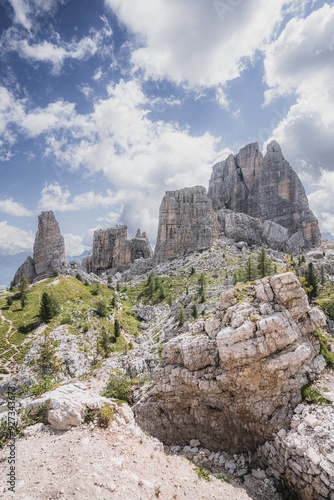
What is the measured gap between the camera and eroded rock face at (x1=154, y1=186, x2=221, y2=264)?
156000mm

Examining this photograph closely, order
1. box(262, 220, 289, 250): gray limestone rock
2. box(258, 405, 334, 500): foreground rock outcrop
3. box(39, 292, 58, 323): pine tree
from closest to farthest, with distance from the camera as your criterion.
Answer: box(258, 405, 334, 500): foreground rock outcrop → box(39, 292, 58, 323): pine tree → box(262, 220, 289, 250): gray limestone rock

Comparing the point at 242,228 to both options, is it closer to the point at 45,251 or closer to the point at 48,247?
the point at 48,247

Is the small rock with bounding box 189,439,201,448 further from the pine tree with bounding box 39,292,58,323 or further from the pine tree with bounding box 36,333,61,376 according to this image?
the pine tree with bounding box 39,292,58,323

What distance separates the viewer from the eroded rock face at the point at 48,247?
14325 cm

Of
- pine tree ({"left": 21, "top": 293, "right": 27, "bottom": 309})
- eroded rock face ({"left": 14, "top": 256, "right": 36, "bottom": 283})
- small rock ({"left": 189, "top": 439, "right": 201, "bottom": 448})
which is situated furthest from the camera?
eroded rock face ({"left": 14, "top": 256, "right": 36, "bottom": 283})

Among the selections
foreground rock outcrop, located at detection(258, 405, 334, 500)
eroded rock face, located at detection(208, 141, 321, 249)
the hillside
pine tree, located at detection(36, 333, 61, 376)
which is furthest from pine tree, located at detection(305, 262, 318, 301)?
eroded rock face, located at detection(208, 141, 321, 249)

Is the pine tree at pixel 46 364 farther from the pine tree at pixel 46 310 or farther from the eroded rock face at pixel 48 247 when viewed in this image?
the eroded rock face at pixel 48 247

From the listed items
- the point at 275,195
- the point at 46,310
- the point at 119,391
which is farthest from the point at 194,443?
the point at 275,195

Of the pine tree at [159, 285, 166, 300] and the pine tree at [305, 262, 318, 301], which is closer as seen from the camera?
the pine tree at [305, 262, 318, 301]

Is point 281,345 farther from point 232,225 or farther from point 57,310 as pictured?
point 232,225

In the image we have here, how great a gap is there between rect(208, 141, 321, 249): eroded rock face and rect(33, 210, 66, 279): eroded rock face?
144 m

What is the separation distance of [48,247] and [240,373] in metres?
153

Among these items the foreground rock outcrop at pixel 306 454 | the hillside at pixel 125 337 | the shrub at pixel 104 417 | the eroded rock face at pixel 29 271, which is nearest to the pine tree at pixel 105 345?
the hillside at pixel 125 337

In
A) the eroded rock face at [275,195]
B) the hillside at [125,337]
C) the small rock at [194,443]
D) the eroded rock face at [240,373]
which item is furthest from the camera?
the eroded rock face at [275,195]
